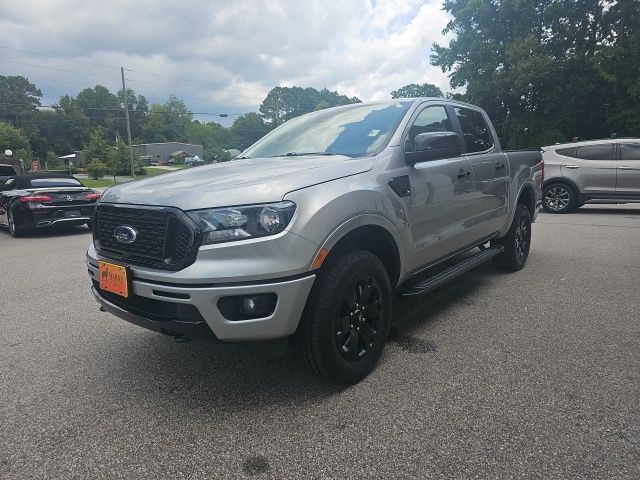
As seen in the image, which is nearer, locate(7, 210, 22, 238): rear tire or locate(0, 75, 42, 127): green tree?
locate(7, 210, 22, 238): rear tire

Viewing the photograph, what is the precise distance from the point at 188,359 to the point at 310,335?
1174 mm

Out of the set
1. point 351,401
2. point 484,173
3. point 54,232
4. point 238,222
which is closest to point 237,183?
point 238,222

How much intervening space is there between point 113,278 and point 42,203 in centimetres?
809

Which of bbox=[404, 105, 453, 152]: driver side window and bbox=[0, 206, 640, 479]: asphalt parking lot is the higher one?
bbox=[404, 105, 453, 152]: driver side window

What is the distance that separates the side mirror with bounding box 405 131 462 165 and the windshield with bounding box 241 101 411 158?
0.20 meters

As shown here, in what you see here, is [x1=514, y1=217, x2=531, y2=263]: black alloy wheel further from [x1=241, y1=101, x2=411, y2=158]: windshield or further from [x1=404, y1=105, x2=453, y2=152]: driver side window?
[x1=241, y1=101, x2=411, y2=158]: windshield

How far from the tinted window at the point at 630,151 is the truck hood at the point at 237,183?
980 cm

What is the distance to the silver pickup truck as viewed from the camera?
7.27 feet

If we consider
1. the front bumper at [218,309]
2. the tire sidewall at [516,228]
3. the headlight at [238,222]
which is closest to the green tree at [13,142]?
the tire sidewall at [516,228]

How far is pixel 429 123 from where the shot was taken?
362 centimetres

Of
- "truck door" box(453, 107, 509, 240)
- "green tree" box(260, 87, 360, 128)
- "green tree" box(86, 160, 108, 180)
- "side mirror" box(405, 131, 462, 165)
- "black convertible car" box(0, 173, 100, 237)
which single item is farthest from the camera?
"green tree" box(260, 87, 360, 128)

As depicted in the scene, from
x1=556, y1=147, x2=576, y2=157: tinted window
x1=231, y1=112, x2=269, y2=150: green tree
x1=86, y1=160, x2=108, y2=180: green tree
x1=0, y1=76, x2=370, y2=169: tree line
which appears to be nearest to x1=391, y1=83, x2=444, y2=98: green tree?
x1=0, y1=76, x2=370, y2=169: tree line

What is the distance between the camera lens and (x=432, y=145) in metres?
3.04

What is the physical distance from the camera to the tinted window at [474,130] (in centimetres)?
421
